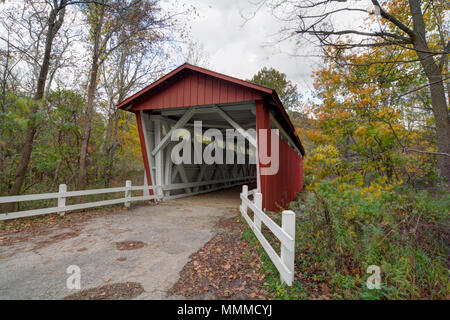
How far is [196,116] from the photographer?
886cm

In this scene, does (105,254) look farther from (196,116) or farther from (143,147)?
(196,116)

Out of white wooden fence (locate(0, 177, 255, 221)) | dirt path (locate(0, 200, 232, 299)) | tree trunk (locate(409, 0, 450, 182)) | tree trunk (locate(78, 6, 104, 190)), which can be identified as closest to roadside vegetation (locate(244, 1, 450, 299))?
tree trunk (locate(409, 0, 450, 182))

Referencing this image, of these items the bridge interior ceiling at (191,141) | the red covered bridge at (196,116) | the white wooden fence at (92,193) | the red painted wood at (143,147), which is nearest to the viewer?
the white wooden fence at (92,193)

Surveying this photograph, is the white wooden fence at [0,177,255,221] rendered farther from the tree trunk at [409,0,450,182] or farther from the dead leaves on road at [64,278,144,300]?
the tree trunk at [409,0,450,182]

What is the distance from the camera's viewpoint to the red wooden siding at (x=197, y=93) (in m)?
6.27

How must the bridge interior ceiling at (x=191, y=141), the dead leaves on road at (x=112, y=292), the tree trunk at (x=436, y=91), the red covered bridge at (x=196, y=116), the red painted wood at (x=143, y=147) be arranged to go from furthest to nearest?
the red painted wood at (x=143, y=147) < the bridge interior ceiling at (x=191, y=141) < the red covered bridge at (x=196, y=116) < the tree trunk at (x=436, y=91) < the dead leaves on road at (x=112, y=292)

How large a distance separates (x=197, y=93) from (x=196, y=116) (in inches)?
85.8

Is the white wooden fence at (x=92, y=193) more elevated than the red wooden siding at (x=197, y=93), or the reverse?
the red wooden siding at (x=197, y=93)

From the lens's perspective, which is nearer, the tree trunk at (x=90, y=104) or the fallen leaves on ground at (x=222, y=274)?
the fallen leaves on ground at (x=222, y=274)

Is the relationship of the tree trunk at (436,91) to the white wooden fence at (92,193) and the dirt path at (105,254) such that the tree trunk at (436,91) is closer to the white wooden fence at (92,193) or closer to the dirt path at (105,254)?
the dirt path at (105,254)

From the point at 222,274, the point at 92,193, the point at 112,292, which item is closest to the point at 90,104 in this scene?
the point at 92,193

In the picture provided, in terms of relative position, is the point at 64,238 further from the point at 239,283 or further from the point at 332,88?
the point at 332,88

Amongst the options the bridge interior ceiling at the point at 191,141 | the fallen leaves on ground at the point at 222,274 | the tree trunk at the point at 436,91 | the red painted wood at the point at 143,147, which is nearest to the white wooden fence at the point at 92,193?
the bridge interior ceiling at the point at 191,141
